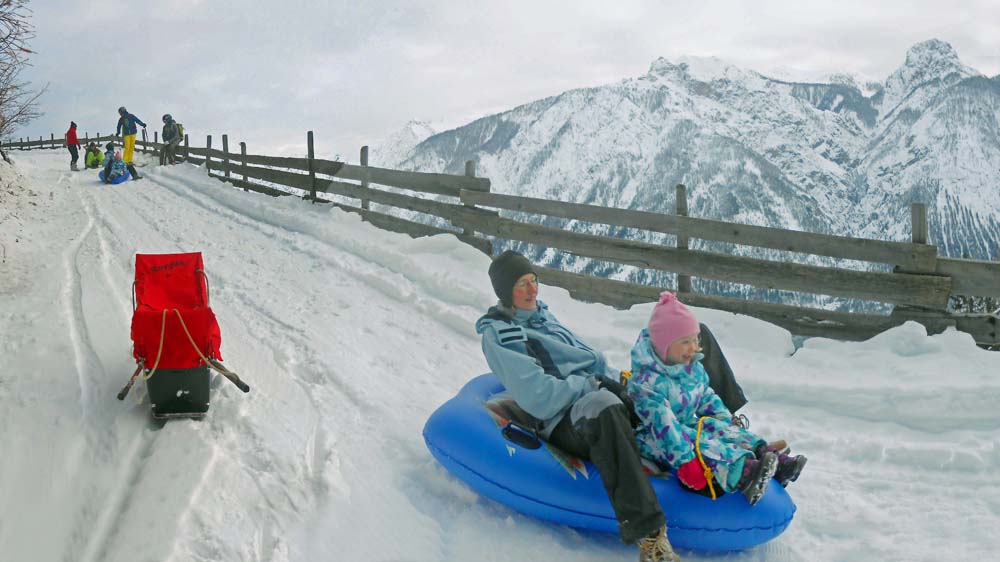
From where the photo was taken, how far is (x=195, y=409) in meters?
3.74

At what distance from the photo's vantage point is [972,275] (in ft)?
17.4

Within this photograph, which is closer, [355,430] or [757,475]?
[757,475]

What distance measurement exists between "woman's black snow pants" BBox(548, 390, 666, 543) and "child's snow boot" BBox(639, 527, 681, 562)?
4 centimetres

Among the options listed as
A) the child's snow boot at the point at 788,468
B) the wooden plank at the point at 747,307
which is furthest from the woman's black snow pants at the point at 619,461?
the wooden plank at the point at 747,307

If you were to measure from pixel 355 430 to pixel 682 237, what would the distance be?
4160 millimetres

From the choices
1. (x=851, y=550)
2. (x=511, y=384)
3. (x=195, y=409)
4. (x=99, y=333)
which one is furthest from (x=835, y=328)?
(x=99, y=333)

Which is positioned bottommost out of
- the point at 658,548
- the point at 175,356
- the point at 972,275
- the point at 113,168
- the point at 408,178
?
the point at 658,548

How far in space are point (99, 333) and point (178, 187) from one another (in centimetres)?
1183

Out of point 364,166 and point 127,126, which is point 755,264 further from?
point 127,126

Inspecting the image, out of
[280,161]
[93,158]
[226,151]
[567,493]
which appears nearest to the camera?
[567,493]

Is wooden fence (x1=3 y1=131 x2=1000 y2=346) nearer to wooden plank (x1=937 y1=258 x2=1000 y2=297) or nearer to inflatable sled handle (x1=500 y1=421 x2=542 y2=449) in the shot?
wooden plank (x1=937 y1=258 x2=1000 y2=297)

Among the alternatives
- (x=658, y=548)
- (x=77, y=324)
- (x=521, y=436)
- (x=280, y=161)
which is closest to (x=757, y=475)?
(x=658, y=548)

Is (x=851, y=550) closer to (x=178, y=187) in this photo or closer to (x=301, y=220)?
(x=301, y=220)

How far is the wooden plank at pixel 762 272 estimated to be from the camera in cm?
555
